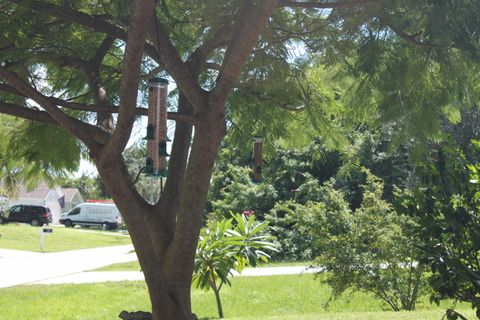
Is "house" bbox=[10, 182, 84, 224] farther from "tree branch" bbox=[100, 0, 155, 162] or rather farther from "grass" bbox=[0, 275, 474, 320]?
"tree branch" bbox=[100, 0, 155, 162]

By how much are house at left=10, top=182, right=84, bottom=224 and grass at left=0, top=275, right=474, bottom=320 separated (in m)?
44.8

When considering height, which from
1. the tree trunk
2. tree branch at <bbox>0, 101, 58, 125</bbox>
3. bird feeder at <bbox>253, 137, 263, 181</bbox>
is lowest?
the tree trunk

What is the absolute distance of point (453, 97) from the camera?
20.3ft

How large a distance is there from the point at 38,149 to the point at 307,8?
11.2 ft

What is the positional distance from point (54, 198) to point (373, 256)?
224 feet

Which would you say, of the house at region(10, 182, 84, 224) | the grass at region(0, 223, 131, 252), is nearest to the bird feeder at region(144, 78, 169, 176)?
the grass at region(0, 223, 131, 252)

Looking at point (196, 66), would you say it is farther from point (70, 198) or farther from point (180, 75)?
point (70, 198)

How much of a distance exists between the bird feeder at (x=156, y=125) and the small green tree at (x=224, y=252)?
21.7 feet

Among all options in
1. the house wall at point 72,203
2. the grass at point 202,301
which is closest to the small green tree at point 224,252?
the grass at point 202,301

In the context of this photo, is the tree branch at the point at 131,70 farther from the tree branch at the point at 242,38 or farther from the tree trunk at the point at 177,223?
the tree branch at the point at 242,38

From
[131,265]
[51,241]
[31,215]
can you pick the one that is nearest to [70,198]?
[31,215]

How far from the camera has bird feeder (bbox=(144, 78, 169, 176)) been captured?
5.04m

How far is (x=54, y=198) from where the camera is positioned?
75.3m

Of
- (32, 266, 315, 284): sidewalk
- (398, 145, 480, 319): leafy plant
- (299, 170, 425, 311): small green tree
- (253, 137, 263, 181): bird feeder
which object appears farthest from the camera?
(32, 266, 315, 284): sidewalk
